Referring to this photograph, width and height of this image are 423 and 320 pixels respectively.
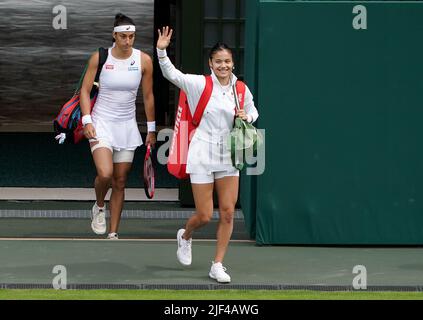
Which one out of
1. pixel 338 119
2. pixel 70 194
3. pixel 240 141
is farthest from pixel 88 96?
pixel 70 194

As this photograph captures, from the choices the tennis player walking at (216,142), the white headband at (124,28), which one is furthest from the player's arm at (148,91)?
the tennis player walking at (216,142)

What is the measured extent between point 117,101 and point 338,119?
199 cm

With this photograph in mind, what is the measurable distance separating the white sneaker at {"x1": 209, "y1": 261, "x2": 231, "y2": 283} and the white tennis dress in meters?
1.98

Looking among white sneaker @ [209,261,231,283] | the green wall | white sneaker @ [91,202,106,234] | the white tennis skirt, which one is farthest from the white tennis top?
white sneaker @ [91,202,106,234]

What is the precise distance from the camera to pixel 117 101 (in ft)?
39.6

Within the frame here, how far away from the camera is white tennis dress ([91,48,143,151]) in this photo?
12.0 metres

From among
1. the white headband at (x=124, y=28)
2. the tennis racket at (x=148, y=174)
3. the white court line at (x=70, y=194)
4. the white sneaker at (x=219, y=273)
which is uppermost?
the white headband at (x=124, y=28)

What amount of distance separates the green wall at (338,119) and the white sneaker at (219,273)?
1.89m

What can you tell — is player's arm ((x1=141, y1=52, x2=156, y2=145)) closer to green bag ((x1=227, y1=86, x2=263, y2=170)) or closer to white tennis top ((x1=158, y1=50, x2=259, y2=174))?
white tennis top ((x1=158, y1=50, x2=259, y2=174))

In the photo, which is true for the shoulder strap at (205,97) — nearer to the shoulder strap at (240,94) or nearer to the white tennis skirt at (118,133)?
the shoulder strap at (240,94)

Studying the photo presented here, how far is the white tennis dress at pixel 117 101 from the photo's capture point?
12.0m

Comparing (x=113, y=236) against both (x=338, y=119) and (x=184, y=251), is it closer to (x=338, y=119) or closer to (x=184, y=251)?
(x=184, y=251)
